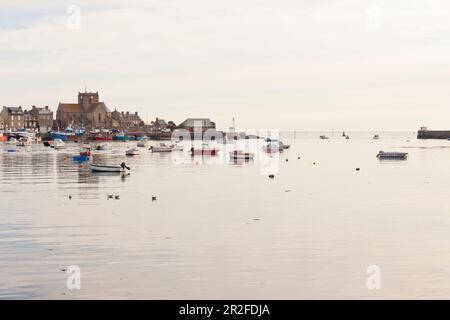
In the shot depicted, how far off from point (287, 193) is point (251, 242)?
29.6 metres

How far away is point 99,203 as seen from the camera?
55.8 metres

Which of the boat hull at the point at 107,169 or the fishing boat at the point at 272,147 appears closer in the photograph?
the boat hull at the point at 107,169

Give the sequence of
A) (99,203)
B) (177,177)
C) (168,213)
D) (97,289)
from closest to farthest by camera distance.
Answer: (97,289), (168,213), (99,203), (177,177)

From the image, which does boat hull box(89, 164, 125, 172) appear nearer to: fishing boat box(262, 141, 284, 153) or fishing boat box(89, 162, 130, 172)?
fishing boat box(89, 162, 130, 172)

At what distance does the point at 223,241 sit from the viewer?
1486 inches

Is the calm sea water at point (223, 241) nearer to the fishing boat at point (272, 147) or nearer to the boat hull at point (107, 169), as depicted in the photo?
the boat hull at point (107, 169)

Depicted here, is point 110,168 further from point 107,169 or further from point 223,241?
point 223,241

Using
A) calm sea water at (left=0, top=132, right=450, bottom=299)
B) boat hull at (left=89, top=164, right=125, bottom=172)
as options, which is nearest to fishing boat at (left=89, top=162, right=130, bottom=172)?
boat hull at (left=89, top=164, right=125, bottom=172)

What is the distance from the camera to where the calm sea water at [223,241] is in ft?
89.8

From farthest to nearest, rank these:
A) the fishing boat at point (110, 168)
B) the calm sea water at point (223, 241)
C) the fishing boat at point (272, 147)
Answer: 1. the fishing boat at point (272, 147)
2. the fishing boat at point (110, 168)
3. the calm sea water at point (223, 241)

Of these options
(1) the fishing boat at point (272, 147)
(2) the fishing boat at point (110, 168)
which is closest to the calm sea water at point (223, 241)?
(2) the fishing boat at point (110, 168)

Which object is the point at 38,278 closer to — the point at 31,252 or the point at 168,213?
the point at 31,252

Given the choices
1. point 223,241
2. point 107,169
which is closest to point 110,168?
point 107,169
